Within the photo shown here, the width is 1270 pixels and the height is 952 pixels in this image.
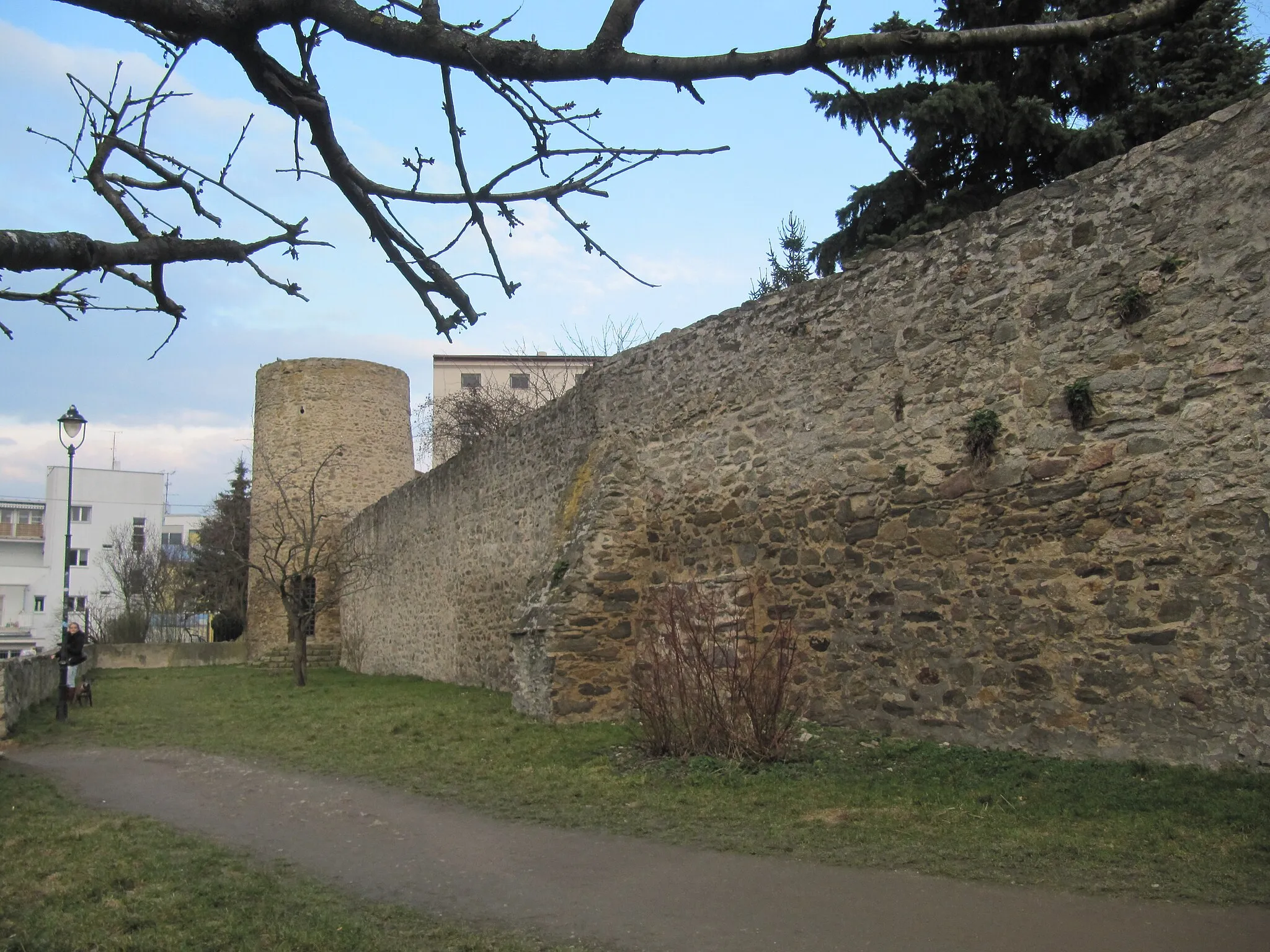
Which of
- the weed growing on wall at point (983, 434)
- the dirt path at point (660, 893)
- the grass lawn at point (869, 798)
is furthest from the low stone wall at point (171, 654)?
the weed growing on wall at point (983, 434)

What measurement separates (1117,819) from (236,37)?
525 cm

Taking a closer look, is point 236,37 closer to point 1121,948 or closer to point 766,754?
point 1121,948

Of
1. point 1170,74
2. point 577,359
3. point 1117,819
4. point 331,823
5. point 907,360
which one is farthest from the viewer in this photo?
point 577,359

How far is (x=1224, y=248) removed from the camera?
20.6ft

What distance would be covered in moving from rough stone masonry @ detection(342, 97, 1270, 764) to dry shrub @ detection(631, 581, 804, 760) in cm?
66

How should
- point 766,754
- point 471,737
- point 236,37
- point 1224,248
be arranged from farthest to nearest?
point 471,737, point 766,754, point 1224,248, point 236,37

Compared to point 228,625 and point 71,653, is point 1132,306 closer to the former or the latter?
point 71,653

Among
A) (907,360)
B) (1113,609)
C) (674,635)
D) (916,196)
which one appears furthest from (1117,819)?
(916,196)

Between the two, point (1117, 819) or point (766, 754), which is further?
point (766, 754)

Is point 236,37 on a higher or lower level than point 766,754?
higher

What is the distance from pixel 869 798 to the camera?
21.1 feet

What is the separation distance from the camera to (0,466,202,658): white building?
5428 cm

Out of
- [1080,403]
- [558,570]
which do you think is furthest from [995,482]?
[558,570]

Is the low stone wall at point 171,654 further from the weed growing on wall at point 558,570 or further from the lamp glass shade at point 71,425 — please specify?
the weed growing on wall at point 558,570
